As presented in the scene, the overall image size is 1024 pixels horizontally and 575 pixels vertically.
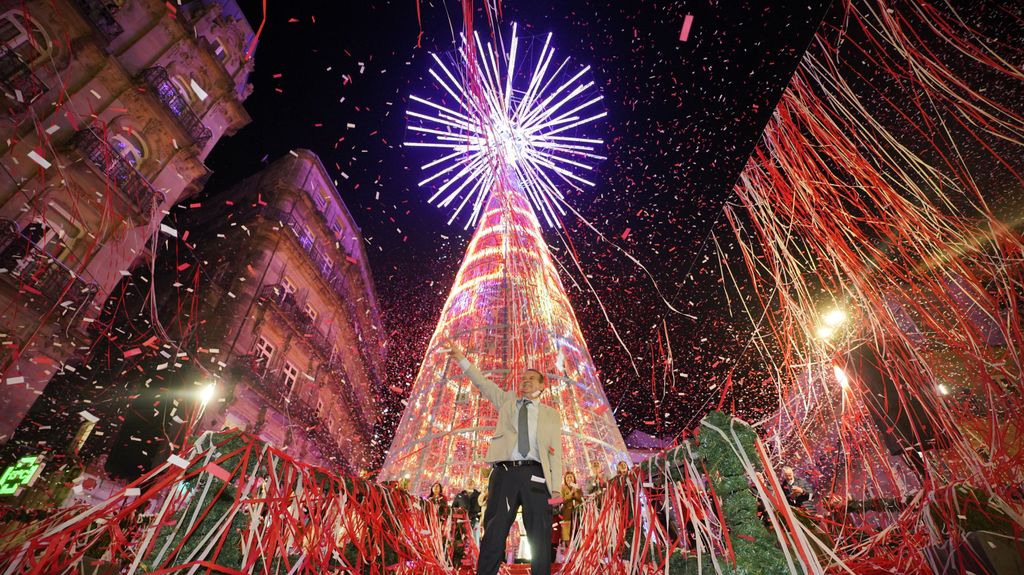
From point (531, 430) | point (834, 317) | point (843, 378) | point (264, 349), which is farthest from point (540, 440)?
point (264, 349)

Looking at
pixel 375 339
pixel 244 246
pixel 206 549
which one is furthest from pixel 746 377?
pixel 375 339

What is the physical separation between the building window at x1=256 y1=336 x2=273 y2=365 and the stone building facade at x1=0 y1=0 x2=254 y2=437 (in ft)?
16.8

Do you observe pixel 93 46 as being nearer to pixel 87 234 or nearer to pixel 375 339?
pixel 87 234

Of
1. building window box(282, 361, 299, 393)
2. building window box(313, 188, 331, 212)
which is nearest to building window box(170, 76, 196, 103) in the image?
building window box(313, 188, 331, 212)

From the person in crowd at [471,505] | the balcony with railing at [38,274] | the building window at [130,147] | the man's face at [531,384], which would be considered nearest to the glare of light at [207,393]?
the balcony with railing at [38,274]

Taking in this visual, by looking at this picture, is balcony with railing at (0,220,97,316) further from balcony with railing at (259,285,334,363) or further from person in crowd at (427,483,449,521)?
person in crowd at (427,483,449,521)

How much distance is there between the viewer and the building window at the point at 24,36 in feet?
31.8

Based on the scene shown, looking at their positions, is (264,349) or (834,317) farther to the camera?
(264,349)

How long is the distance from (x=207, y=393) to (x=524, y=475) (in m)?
15.5

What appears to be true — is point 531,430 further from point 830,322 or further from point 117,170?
point 117,170

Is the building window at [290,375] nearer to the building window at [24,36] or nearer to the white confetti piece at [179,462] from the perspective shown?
the building window at [24,36]

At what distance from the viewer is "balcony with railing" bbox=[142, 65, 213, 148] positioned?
44.7ft

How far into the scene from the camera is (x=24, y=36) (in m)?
10.1

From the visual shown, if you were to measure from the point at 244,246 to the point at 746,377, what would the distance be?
2101 cm
